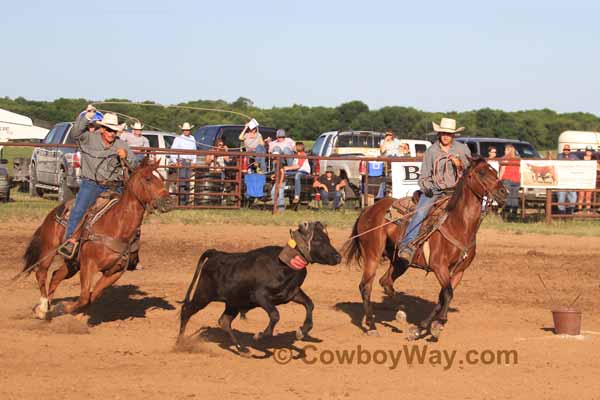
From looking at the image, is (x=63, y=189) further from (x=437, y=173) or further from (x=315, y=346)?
(x=315, y=346)

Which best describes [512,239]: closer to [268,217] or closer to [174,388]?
[268,217]

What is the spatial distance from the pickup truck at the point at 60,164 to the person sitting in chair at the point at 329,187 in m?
3.50

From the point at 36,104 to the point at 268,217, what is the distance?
42367mm

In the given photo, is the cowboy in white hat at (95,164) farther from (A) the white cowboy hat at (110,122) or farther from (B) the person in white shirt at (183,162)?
(B) the person in white shirt at (183,162)

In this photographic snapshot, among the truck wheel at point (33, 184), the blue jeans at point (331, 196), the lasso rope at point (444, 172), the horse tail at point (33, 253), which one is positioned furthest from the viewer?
the truck wheel at point (33, 184)

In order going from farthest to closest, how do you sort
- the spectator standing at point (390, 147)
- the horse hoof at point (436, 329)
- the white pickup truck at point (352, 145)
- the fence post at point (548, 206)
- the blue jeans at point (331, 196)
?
the white pickup truck at point (352, 145) → the spectator standing at point (390, 147) → the blue jeans at point (331, 196) → the fence post at point (548, 206) → the horse hoof at point (436, 329)

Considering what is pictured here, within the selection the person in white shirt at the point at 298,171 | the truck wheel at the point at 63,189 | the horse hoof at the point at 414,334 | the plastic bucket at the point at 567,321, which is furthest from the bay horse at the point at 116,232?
the person in white shirt at the point at 298,171

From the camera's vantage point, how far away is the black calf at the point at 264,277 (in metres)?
8.39

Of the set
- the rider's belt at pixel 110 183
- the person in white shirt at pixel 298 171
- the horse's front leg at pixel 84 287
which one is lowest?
the horse's front leg at pixel 84 287

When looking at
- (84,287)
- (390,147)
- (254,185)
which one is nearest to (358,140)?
(390,147)

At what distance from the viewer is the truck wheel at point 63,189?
2077 cm

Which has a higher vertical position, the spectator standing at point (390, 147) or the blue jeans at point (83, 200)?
the spectator standing at point (390, 147)

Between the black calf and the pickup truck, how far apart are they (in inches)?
473

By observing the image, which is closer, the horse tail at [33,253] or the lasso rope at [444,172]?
the lasso rope at [444,172]
